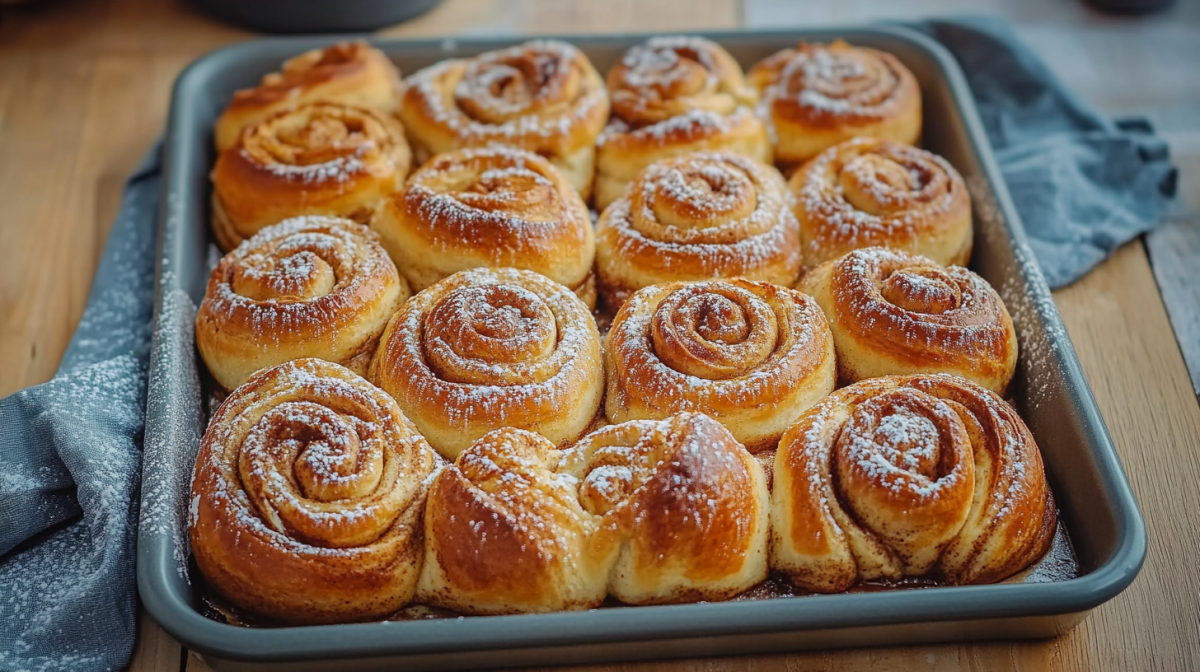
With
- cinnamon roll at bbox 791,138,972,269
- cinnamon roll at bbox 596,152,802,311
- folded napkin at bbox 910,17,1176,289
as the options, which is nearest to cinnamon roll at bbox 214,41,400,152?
cinnamon roll at bbox 596,152,802,311

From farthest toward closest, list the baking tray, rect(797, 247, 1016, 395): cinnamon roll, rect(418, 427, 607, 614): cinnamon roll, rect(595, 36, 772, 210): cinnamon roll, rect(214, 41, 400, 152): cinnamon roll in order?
rect(214, 41, 400, 152): cinnamon roll < rect(595, 36, 772, 210): cinnamon roll < rect(797, 247, 1016, 395): cinnamon roll < rect(418, 427, 607, 614): cinnamon roll < the baking tray

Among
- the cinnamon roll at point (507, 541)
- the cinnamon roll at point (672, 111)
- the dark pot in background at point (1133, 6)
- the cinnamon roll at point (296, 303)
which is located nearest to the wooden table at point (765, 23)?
the dark pot in background at point (1133, 6)

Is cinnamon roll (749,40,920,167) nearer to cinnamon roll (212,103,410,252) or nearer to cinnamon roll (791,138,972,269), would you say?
cinnamon roll (791,138,972,269)

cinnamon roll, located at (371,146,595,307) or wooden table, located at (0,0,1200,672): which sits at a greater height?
cinnamon roll, located at (371,146,595,307)

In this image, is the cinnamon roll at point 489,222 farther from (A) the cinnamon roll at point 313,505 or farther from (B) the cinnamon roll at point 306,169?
(A) the cinnamon roll at point 313,505

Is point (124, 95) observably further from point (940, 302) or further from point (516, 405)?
point (940, 302)

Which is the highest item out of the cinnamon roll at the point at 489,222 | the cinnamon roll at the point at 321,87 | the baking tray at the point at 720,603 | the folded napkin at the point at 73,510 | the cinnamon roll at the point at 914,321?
the cinnamon roll at the point at 321,87

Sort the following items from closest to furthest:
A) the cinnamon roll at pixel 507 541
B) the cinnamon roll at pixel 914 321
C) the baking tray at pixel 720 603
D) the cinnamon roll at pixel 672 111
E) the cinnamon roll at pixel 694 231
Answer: the baking tray at pixel 720 603 < the cinnamon roll at pixel 507 541 < the cinnamon roll at pixel 914 321 < the cinnamon roll at pixel 694 231 < the cinnamon roll at pixel 672 111

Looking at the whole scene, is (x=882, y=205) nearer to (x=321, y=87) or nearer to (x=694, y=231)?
(x=694, y=231)
